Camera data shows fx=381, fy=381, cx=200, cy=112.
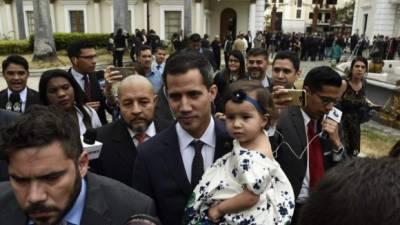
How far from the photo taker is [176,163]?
7.55ft

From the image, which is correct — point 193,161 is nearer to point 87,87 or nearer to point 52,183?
point 52,183

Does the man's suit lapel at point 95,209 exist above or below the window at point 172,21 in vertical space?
below

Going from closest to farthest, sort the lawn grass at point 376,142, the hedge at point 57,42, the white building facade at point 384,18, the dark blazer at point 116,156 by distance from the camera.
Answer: the dark blazer at point 116,156, the lawn grass at point 376,142, the hedge at point 57,42, the white building facade at point 384,18

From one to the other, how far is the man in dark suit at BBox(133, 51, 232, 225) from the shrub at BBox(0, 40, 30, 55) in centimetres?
2082

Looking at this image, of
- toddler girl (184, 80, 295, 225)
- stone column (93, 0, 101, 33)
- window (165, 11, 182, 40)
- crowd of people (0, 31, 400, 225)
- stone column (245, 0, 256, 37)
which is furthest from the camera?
stone column (93, 0, 101, 33)

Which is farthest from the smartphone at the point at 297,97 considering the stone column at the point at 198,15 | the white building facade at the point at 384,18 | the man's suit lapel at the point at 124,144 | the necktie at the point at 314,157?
the white building facade at the point at 384,18

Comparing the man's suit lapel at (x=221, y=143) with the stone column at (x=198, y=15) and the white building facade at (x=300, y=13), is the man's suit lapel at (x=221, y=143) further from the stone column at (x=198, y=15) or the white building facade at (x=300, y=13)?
the white building facade at (x=300, y=13)

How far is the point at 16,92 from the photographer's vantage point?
4516 mm

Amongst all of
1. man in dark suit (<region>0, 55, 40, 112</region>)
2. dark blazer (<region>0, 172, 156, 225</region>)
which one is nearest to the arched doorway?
man in dark suit (<region>0, 55, 40, 112</region>)

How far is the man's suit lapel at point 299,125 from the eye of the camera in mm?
2885

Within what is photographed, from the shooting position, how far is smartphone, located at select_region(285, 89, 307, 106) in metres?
Result: 2.92

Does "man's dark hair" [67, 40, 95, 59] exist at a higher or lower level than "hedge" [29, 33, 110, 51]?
higher

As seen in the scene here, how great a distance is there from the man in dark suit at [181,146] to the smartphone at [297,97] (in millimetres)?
741

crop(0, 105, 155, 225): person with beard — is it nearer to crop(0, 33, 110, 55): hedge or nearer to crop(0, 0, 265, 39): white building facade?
crop(0, 33, 110, 55): hedge
